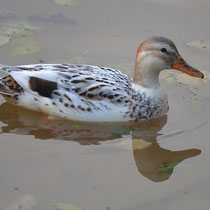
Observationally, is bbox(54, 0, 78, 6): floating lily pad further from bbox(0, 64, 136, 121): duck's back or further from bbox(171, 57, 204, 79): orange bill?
bbox(171, 57, 204, 79): orange bill

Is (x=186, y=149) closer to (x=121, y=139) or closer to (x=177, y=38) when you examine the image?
(x=121, y=139)

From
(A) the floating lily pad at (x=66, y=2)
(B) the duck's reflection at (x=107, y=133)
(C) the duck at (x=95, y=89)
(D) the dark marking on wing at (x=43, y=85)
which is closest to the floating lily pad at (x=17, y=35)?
(A) the floating lily pad at (x=66, y=2)

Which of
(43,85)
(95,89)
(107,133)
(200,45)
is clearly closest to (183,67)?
(95,89)

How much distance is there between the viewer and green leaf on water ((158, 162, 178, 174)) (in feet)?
23.6

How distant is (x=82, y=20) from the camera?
10.9 meters

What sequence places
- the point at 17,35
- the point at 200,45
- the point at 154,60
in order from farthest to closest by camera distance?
the point at 200,45 < the point at 17,35 < the point at 154,60

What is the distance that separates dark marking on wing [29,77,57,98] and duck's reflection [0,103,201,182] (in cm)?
53

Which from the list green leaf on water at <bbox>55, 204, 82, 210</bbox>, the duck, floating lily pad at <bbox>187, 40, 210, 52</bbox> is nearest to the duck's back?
the duck

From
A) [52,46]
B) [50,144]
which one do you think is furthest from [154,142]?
[52,46]

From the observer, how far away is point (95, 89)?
782 centimetres

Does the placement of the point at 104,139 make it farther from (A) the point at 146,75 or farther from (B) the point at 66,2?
(B) the point at 66,2

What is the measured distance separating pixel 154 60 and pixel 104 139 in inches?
60.5

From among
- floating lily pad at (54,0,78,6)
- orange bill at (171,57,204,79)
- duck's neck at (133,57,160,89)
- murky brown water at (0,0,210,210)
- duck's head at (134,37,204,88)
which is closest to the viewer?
murky brown water at (0,0,210,210)

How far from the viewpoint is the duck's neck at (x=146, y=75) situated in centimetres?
821
